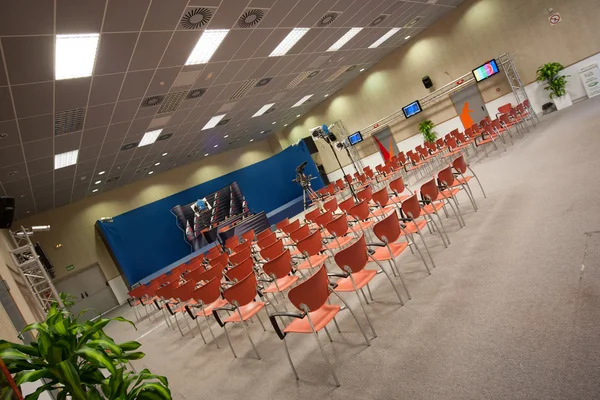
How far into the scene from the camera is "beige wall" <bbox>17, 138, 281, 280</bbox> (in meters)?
13.3

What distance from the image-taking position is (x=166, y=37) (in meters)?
5.19

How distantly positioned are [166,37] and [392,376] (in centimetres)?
524

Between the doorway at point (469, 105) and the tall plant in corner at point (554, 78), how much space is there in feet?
6.78

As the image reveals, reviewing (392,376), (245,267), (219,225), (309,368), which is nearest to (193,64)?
(245,267)

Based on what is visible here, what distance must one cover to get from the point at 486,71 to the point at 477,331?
1169 cm

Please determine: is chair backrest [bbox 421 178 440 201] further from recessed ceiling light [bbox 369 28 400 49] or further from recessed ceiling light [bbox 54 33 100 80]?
recessed ceiling light [bbox 369 28 400 49]

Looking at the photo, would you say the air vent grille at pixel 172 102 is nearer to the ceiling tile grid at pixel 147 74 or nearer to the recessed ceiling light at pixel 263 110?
the ceiling tile grid at pixel 147 74

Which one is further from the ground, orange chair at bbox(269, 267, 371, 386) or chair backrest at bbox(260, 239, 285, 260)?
chair backrest at bbox(260, 239, 285, 260)

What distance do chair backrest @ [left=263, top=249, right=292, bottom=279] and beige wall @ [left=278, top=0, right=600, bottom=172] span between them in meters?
11.4

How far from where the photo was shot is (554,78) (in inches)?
425

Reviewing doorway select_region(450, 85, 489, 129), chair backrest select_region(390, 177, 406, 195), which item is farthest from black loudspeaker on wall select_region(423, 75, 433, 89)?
chair backrest select_region(390, 177, 406, 195)

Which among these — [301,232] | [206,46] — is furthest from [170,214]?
[301,232]

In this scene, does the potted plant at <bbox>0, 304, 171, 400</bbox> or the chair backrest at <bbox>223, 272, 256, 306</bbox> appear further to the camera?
the chair backrest at <bbox>223, 272, 256, 306</bbox>

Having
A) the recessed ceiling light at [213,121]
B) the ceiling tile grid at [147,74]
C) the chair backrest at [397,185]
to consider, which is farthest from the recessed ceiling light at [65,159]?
the chair backrest at [397,185]
